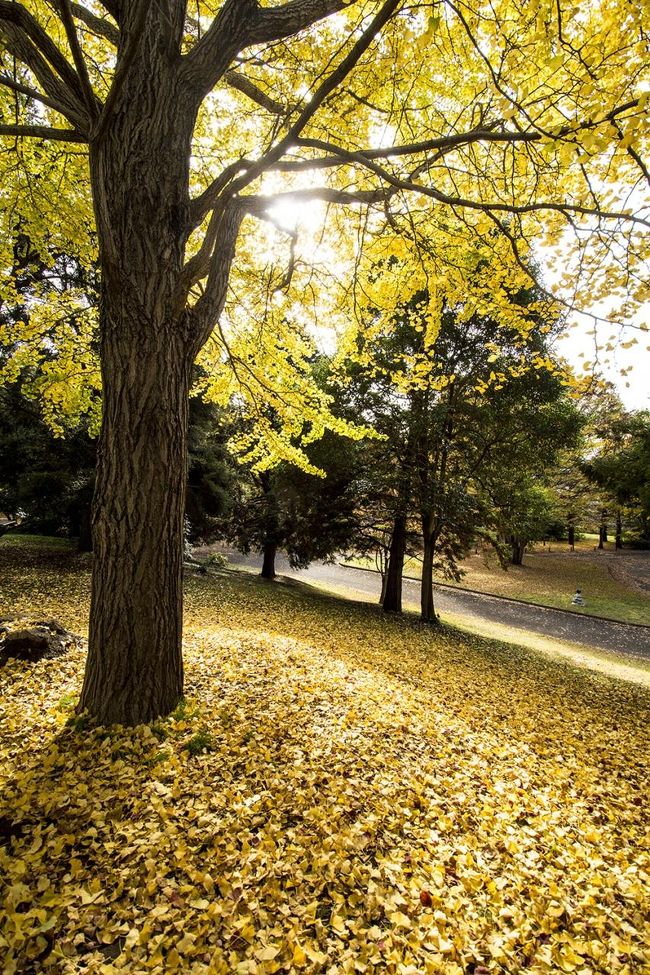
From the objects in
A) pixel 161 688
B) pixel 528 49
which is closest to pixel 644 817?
pixel 161 688

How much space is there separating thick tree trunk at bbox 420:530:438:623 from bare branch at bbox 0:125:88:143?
35.0ft

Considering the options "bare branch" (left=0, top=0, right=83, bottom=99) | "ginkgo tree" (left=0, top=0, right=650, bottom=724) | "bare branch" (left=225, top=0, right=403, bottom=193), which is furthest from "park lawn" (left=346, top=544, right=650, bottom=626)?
"bare branch" (left=0, top=0, right=83, bottom=99)

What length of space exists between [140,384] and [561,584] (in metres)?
A: 27.4

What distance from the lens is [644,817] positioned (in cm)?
357

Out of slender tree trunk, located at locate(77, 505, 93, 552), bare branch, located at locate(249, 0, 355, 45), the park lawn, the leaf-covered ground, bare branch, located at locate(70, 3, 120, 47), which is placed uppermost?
bare branch, located at locate(70, 3, 120, 47)

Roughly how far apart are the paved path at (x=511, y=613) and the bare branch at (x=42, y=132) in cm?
1650

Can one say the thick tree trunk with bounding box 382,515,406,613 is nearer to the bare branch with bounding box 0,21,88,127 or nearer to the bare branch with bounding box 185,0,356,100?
the bare branch with bounding box 185,0,356,100

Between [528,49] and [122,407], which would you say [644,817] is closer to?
[122,407]

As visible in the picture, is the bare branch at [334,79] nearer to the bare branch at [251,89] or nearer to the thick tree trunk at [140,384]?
the thick tree trunk at [140,384]

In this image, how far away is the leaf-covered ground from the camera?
2.06 m

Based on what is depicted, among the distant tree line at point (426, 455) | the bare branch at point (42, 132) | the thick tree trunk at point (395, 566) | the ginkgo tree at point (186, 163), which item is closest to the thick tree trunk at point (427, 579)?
the distant tree line at point (426, 455)

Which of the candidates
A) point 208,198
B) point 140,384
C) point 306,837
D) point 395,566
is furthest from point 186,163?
point 395,566

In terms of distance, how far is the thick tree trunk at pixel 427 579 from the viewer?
1221cm

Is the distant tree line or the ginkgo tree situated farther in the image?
the distant tree line
